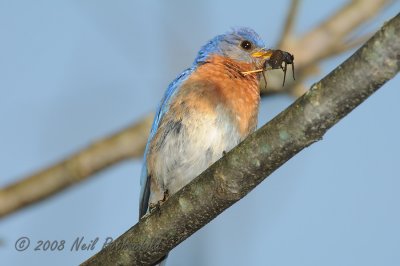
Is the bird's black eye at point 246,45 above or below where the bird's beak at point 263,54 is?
above

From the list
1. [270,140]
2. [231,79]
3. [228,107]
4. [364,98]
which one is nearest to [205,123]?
[228,107]

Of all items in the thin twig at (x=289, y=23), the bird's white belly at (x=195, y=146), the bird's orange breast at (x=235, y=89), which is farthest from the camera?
the thin twig at (x=289, y=23)

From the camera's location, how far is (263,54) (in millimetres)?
6719

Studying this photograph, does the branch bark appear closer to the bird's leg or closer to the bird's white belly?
the bird's leg

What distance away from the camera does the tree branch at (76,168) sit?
19.7 feet

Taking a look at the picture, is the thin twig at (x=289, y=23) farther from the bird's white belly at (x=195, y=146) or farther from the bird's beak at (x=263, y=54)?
the bird's white belly at (x=195, y=146)

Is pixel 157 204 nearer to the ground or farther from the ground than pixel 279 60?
nearer to the ground

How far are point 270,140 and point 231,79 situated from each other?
263cm

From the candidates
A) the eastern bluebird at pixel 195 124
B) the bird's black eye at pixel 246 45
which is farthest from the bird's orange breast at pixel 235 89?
the bird's black eye at pixel 246 45

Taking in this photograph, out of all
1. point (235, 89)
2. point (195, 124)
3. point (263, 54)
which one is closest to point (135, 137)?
point (195, 124)

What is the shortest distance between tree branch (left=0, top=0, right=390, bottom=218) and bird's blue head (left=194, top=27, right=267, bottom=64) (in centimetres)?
31

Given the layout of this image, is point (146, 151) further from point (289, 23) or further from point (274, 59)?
point (289, 23)

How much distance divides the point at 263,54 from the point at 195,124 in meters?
1.37

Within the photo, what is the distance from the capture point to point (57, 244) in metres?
5.77
